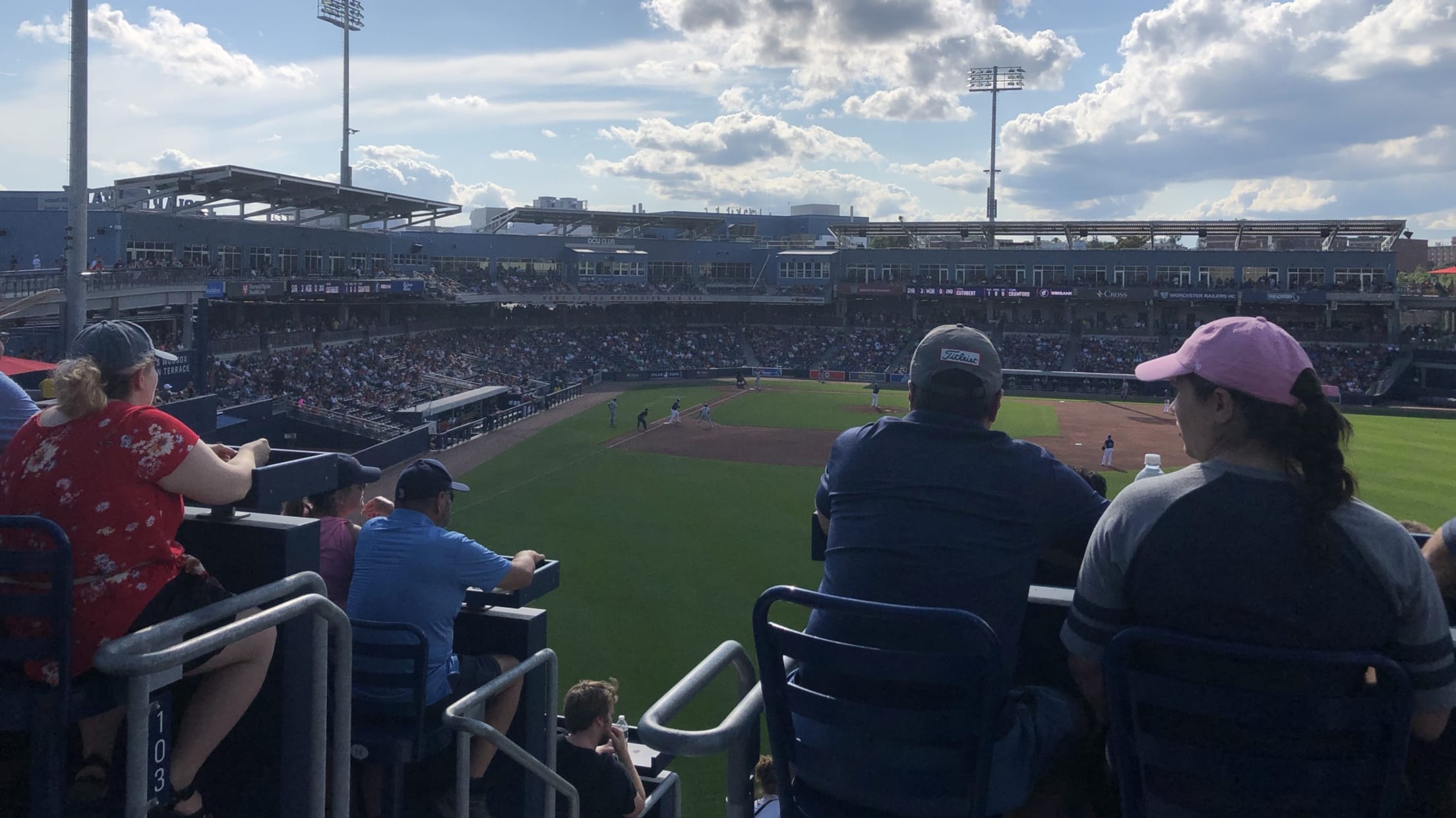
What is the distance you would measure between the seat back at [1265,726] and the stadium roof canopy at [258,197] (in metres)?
45.9


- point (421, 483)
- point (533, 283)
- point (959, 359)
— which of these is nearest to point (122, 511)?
point (421, 483)

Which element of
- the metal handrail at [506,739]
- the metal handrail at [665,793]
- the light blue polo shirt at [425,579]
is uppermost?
the light blue polo shirt at [425,579]

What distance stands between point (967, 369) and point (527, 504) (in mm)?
21973

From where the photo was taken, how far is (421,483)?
4.87m

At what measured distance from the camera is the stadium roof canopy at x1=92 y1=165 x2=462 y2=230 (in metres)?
42.5

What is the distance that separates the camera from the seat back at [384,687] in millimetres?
4281

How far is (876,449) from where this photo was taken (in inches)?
115

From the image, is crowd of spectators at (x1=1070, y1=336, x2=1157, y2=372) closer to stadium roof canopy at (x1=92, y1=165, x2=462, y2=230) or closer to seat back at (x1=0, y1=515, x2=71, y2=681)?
stadium roof canopy at (x1=92, y1=165, x2=462, y2=230)

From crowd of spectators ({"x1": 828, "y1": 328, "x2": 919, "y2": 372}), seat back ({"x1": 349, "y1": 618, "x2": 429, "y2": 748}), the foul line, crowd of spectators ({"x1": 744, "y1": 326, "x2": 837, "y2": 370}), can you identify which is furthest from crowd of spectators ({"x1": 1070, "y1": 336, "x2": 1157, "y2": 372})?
seat back ({"x1": 349, "y1": 618, "x2": 429, "y2": 748})

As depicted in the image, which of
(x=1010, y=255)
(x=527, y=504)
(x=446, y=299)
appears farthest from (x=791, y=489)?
(x=1010, y=255)

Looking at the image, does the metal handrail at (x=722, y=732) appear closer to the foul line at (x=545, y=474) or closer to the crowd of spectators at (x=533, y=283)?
the foul line at (x=545, y=474)

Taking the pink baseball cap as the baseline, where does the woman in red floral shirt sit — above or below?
below

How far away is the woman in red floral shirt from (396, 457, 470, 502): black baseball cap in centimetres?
149

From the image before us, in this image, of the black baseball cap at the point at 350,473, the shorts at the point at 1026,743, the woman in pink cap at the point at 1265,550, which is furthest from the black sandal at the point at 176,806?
the woman in pink cap at the point at 1265,550
